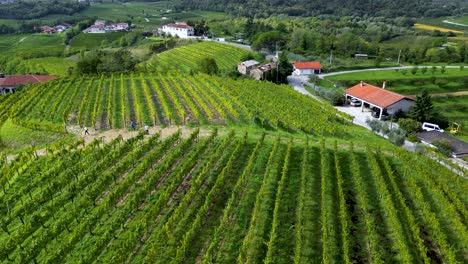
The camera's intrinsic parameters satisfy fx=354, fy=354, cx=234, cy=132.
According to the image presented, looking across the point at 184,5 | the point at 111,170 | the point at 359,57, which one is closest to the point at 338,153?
the point at 111,170

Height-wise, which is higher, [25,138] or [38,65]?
[25,138]

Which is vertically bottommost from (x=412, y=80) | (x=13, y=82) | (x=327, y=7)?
(x=13, y=82)

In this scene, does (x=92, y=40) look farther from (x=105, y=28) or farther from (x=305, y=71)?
(x=305, y=71)

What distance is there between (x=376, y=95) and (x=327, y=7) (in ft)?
498

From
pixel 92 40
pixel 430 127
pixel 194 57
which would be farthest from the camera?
pixel 92 40

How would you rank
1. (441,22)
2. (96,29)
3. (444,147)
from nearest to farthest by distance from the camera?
1. (444,147)
2. (96,29)
3. (441,22)

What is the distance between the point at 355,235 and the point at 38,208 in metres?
18.5

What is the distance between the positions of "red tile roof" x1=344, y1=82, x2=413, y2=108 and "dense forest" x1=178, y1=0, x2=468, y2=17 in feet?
388

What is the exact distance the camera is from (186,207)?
2088cm

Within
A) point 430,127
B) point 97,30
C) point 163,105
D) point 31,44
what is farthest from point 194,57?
point 31,44

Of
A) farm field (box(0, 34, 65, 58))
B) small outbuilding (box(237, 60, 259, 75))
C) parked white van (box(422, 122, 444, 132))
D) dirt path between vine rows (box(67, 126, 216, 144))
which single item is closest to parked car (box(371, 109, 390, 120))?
parked white van (box(422, 122, 444, 132))

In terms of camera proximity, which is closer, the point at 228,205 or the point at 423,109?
the point at 228,205

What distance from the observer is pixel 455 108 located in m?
53.7

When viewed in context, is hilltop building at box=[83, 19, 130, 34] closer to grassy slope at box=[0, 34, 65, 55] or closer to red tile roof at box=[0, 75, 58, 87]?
grassy slope at box=[0, 34, 65, 55]
